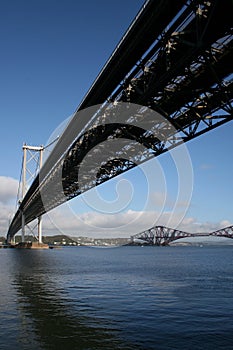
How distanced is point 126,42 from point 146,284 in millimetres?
18683

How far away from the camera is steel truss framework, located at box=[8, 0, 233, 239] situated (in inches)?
562

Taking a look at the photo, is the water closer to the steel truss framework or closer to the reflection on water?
the reflection on water

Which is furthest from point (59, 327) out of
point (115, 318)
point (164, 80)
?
point (164, 80)

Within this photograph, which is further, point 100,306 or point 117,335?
point 100,306

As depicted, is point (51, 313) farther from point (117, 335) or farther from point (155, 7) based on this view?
point (155, 7)

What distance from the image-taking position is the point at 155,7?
14.9 m

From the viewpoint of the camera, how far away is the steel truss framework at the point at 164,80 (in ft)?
46.8

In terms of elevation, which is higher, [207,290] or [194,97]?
[194,97]

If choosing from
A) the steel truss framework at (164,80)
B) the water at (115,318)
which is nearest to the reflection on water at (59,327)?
the water at (115,318)

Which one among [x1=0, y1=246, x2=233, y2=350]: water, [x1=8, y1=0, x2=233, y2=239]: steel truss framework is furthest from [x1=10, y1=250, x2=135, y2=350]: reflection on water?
[x1=8, y1=0, x2=233, y2=239]: steel truss framework

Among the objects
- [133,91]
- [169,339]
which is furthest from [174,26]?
[169,339]

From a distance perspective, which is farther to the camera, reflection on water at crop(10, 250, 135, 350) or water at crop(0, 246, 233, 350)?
water at crop(0, 246, 233, 350)

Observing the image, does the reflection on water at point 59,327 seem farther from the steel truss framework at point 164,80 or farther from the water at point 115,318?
the steel truss framework at point 164,80

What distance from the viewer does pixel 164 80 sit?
54.5ft
